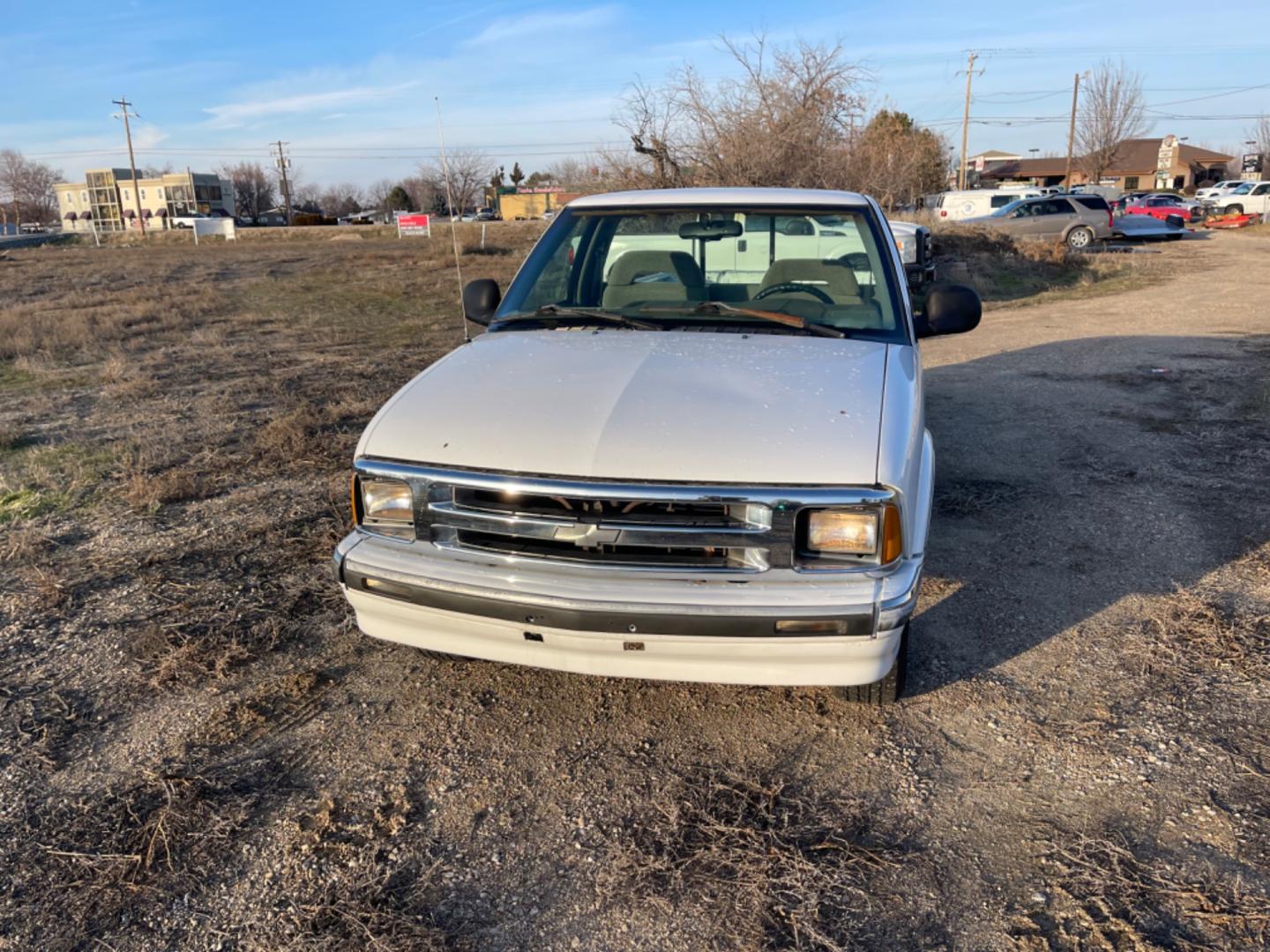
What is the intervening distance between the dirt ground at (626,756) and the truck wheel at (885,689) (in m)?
0.07

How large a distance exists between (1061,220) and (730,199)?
2415cm

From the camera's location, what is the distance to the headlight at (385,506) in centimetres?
291

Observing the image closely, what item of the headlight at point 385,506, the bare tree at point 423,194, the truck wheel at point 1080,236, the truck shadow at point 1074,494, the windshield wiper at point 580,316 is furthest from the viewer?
the bare tree at point 423,194

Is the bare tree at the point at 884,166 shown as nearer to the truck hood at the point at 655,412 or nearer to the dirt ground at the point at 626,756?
the dirt ground at the point at 626,756

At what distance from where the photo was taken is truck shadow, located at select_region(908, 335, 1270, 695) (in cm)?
394

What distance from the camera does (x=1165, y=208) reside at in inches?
1348

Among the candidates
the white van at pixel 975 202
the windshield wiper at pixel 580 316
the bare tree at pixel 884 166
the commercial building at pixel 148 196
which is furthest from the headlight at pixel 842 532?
the commercial building at pixel 148 196

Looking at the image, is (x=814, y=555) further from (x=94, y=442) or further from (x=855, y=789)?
(x=94, y=442)

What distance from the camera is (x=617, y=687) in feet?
11.0

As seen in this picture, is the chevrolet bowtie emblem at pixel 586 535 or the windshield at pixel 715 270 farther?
the windshield at pixel 715 270

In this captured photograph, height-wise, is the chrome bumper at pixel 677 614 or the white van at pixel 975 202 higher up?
the white van at pixel 975 202

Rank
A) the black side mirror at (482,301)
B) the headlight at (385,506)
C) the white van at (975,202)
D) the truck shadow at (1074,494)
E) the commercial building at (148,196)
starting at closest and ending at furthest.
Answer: the headlight at (385,506) < the truck shadow at (1074,494) < the black side mirror at (482,301) < the white van at (975,202) < the commercial building at (148,196)

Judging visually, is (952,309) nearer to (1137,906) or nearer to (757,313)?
(757,313)

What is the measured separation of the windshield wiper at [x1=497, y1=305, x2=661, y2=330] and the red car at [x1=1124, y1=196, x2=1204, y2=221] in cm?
3233
